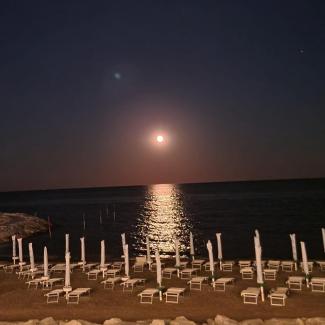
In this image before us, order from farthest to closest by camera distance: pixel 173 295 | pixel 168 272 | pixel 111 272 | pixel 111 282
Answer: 1. pixel 168 272
2. pixel 111 272
3. pixel 111 282
4. pixel 173 295

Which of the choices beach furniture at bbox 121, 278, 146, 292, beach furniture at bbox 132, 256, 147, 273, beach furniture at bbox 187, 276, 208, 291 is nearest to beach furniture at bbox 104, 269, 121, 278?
beach furniture at bbox 132, 256, 147, 273

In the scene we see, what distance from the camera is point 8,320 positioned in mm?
14211

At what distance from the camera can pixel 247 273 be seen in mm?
19234

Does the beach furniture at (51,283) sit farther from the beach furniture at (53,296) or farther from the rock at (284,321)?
the rock at (284,321)

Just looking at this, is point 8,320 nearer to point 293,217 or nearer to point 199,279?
point 199,279

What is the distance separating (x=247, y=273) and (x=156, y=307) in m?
6.22

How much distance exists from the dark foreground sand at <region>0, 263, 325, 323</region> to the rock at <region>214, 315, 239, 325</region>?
745 millimetres

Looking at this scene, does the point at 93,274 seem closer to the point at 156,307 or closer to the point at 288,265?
the point at 156,307

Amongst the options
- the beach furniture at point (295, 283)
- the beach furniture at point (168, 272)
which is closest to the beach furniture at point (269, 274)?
the beach furniture at point (295, 283)

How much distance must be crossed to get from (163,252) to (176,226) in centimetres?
2252

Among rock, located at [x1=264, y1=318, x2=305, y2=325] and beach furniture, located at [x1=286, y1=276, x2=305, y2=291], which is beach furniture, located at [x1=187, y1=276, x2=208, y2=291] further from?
rock, located at [x1=264, y1=318, x2=305, y2=325]

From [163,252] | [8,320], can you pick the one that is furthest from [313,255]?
[8,320]

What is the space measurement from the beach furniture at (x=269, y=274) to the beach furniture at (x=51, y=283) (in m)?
9.66

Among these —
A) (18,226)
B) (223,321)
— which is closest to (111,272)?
(223,321)
